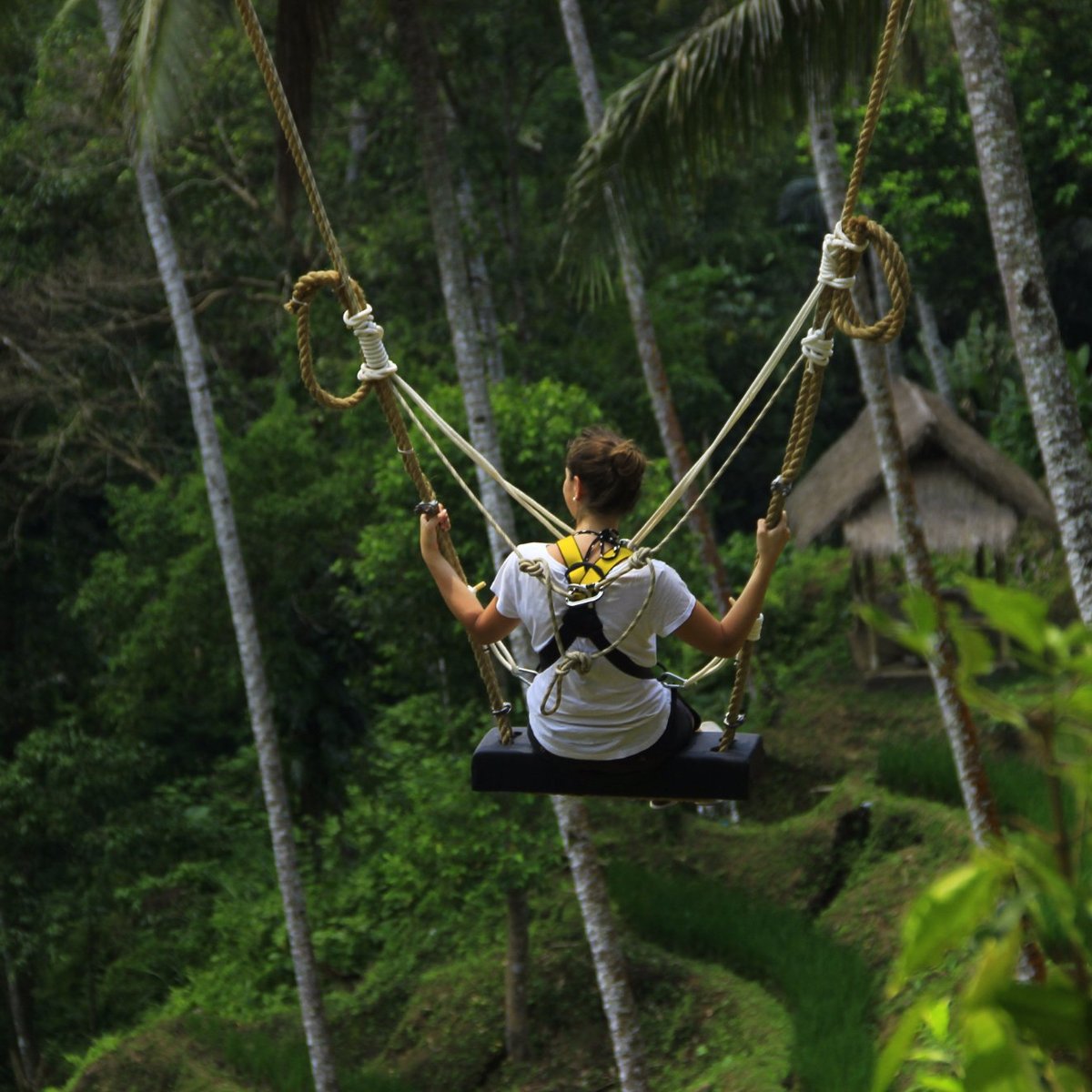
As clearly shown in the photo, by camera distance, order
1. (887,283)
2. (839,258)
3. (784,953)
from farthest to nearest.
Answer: (784,953), (839,258), (887,283)

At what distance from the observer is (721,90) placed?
7312 millimetres

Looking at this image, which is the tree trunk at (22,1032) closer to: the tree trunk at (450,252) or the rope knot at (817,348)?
the tree trunk at (450,252)

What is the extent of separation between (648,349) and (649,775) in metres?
9.06

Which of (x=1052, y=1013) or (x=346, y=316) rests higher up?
(x=346, y=316)

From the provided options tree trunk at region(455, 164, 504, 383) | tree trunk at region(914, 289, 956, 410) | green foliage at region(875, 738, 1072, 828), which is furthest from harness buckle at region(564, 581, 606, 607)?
tree trunk at region(914, 289, 956, 410)

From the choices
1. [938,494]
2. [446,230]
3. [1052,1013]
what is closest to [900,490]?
[446,230]

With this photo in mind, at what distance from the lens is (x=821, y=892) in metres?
10.9

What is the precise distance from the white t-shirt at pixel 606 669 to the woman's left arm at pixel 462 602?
0.13 ft

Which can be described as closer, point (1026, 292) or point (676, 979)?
point (1026, 292)

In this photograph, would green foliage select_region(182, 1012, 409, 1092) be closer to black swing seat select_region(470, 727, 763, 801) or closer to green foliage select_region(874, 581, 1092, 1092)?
black swing seat select_region(470, 727, 763, 801)

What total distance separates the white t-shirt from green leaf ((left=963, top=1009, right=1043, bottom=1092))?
2.04m

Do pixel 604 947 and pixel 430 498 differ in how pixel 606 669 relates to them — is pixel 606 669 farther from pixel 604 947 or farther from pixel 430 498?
pixel 604 947

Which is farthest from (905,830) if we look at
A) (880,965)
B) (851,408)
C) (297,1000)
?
(851,408)

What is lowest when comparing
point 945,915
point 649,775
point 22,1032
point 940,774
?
point 22,1032
